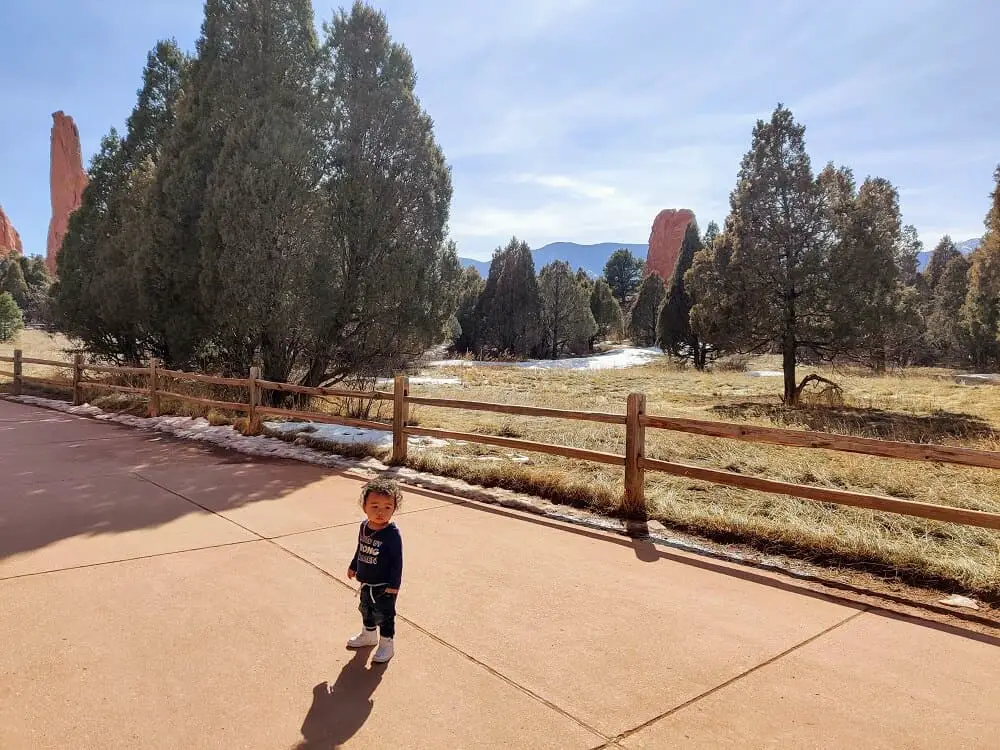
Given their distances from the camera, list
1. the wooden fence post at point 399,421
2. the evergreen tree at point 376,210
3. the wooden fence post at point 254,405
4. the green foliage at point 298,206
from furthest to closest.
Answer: the evergreen tree at point 376,210, the green foliage at point 298,206, the wooden fence post at point 254,405, the wooden fence post at point 399,421

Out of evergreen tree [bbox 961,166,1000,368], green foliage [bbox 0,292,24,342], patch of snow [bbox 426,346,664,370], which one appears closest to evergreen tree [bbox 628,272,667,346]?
patch of snow [bbox 426,346,664,370]

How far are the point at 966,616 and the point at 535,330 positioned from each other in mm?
42933

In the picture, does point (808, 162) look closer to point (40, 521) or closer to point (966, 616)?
point (966, 616)

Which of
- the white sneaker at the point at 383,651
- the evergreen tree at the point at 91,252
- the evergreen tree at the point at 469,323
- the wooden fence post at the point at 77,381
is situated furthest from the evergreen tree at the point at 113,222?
the evergreen tree at the point at 469,323

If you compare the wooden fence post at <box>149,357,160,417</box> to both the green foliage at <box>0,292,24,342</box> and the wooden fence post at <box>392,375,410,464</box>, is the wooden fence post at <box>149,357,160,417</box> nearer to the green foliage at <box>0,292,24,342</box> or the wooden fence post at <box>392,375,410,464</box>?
the wooden fence post at <box>392,375,410,464</box>

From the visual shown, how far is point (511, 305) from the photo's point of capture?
4578 centimetres

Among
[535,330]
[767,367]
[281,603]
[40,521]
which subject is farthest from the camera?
[535,330]

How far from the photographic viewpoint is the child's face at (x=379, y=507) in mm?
3117

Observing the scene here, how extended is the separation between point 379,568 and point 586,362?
40403 mm

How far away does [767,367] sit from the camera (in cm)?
4212

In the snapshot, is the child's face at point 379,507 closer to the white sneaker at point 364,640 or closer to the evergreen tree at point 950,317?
the white sneaker at point 364,640

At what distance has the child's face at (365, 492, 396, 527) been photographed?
3.12 m

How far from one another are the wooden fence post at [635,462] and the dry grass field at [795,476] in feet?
0.55

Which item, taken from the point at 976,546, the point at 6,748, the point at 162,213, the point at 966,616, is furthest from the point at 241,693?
the point at 162,213
